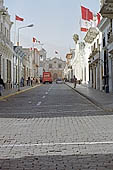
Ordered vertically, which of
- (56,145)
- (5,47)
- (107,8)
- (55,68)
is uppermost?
(107,8)

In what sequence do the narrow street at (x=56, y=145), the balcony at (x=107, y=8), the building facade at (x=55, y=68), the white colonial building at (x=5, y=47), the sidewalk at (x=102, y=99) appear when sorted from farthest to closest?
the building facade at (x=55, y=68) < the white colonial building at (x=5, y=47) < the balcony at (x=107, y=8) < the sidewalk at (x=102, y=99) < the narrow street at (x=56, y=145)

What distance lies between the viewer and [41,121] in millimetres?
11133

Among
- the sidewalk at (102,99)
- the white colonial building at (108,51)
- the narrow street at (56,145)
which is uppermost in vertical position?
the white colonial building at (108,51)

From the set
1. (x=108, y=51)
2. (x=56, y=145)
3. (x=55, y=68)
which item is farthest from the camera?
(x=55, y=68)

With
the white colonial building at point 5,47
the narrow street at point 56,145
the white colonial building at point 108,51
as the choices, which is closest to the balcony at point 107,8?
the white colonial building at point 108,51

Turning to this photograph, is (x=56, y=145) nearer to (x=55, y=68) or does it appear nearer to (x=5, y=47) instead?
(x=5, y=47)

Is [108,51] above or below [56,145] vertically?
above

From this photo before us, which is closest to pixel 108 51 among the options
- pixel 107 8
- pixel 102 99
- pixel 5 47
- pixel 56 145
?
pixel 102 99

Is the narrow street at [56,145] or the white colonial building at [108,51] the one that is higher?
the white colonial building at [108,51]

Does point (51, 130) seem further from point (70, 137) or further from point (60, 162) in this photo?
point (60, 162)

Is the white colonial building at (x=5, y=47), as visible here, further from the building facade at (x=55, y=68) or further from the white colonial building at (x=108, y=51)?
the building facade at (x=55, y=68)

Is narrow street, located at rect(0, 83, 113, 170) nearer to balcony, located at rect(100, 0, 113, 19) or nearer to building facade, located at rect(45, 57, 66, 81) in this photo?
balcony, located at rect(100, 0, 113, 19)

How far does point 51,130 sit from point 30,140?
1.55m

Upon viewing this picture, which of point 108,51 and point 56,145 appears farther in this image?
point 108,51
